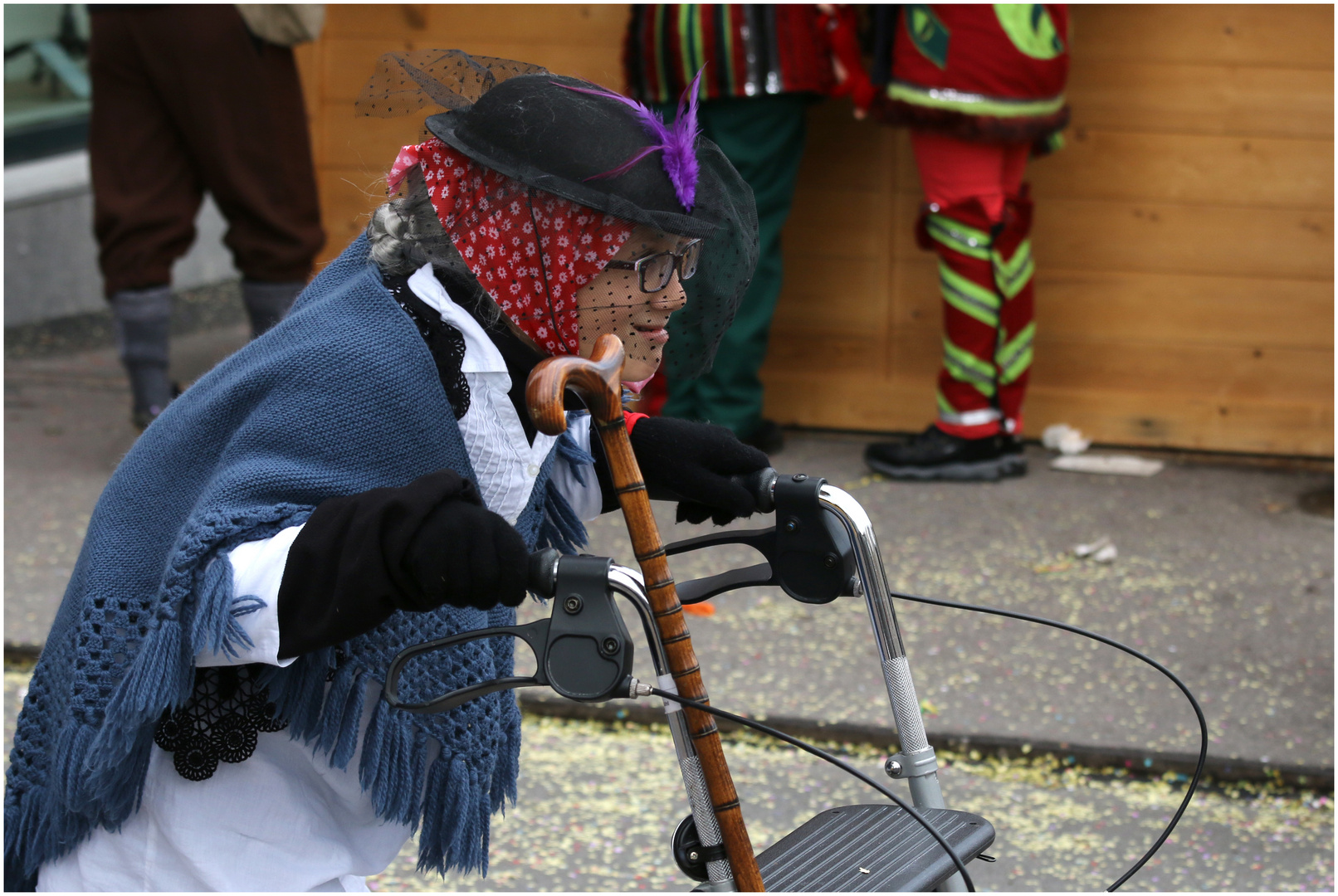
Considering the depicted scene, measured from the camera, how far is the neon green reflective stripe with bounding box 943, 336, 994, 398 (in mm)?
4434

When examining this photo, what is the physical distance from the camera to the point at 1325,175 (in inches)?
179

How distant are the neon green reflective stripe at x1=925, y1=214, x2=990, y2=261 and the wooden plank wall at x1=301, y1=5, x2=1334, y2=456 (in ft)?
1.58

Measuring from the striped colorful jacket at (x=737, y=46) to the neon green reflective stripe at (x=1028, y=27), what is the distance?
566 millimetres

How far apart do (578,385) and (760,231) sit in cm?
312

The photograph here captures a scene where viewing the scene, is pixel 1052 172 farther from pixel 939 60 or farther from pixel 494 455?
pixel 494 455

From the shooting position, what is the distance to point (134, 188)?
4.54 metres

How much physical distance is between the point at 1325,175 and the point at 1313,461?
0.94 meters

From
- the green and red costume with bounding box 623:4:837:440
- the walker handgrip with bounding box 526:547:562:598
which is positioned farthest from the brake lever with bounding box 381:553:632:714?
the green and red costume with bounding box 623:4:837:440

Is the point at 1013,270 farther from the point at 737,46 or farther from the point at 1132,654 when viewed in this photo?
the point at 1132,654

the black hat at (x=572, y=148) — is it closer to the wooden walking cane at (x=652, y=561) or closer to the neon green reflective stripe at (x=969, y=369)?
the wooden walking cane at (x=652, y=561)

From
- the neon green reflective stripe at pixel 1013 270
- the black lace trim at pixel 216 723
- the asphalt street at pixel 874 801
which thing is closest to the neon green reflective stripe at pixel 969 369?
the neon green reflective stripe at pixel 1013 270

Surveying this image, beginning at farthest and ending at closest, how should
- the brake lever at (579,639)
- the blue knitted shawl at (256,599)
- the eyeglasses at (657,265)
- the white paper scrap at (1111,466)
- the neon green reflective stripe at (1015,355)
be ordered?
the white paper scrap at (1111,466)
the neon green reflective stripe at (1015,355)
the eyeglasses at (657,265)
the blue knitted shawl at (256,599)
the brake lever at (579,639)

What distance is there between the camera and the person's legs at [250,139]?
4.38 m

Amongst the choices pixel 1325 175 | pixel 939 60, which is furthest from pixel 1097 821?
pixel 1325 175
